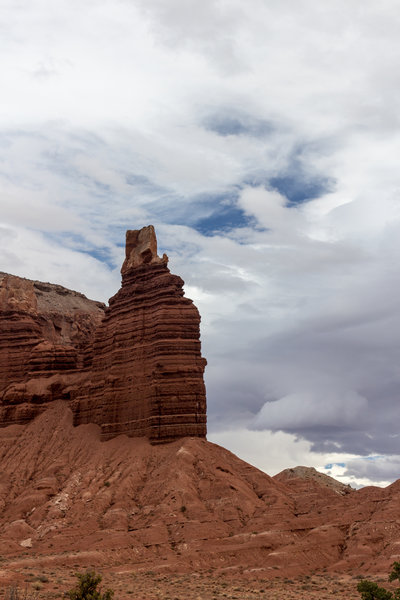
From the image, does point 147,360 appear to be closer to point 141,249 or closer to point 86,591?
point 141,249

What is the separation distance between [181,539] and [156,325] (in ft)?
107

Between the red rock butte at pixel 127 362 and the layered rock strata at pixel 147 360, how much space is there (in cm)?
13

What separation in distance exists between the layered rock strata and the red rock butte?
0.43 feet

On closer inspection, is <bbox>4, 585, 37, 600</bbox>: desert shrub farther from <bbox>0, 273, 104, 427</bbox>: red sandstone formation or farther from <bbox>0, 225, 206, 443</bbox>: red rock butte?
<bbox>0, 273, 104, 427</bbox>: red sandstone formation

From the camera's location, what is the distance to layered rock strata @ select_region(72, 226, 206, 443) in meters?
87.3

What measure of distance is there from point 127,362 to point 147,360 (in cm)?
379

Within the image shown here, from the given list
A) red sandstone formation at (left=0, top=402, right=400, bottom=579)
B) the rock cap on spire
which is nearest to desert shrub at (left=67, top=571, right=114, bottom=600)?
red sandstone formation at (left=0, top=402, right=400, bottom=579)

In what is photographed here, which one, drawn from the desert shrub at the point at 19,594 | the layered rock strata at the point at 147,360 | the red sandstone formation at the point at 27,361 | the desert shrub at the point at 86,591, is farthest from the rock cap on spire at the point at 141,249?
the desert shrub at the point at 86,591

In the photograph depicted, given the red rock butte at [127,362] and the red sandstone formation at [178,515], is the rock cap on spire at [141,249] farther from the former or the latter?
the red sandstone formation at [178,515]

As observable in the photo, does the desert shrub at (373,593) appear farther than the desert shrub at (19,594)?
Yes

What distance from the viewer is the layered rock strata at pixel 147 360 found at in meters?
87.3

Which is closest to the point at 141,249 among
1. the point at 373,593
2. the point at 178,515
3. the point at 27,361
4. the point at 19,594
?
the point at 27,361

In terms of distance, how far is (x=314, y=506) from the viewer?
76.3m

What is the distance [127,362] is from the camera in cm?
9450
